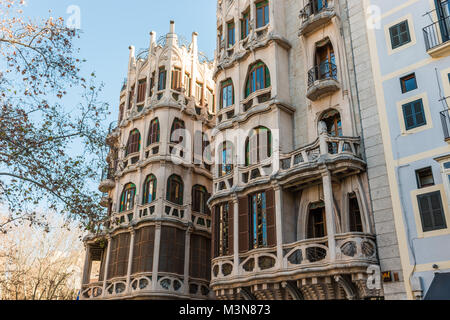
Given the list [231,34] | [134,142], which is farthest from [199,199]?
[231,34]

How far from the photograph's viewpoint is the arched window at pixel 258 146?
21422 mm

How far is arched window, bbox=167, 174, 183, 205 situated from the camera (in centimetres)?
2806

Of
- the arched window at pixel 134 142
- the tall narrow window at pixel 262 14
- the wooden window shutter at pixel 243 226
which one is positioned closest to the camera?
the wooden window shutter at pixel 243 226

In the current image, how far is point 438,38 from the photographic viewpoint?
16.8m

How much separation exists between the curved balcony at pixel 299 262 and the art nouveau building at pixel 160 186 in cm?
601

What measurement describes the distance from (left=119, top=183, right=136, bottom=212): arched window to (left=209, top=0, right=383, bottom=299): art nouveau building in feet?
26.6

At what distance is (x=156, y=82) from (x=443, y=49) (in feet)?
64.7

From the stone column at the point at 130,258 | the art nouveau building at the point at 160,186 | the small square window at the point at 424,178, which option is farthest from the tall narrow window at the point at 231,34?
the small square window at the point at 424,178

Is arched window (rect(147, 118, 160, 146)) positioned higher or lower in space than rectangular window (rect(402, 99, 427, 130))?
higher

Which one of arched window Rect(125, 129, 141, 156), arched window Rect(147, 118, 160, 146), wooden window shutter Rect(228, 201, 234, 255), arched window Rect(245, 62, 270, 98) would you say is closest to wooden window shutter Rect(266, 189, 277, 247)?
wooden window shutter Rect(228, 201, 234, 255)

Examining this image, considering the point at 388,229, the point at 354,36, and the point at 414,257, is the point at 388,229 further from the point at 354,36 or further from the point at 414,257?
the point at 354,36

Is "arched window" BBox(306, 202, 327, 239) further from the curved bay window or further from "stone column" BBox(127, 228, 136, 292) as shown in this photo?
"stone column" BBox(127, 228, 136, 292)

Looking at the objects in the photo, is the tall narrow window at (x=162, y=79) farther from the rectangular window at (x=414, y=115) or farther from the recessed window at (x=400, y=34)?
the rectangular window at (x=414, y=115)

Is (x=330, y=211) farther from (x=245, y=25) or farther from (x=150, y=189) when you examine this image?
(x=150, y=189)
